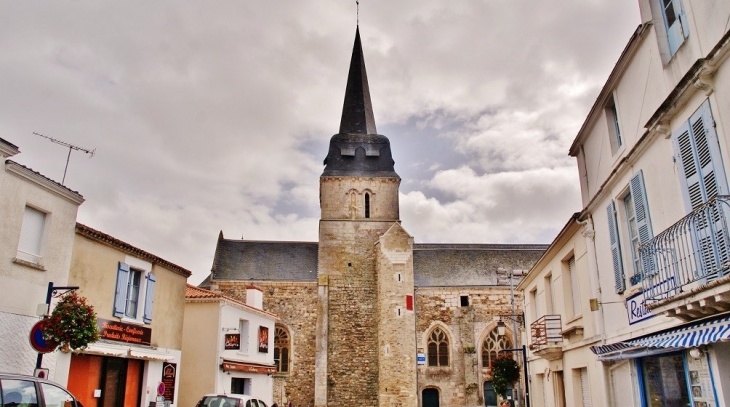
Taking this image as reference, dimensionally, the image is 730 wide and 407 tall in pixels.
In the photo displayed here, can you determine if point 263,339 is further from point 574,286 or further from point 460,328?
point 460,328

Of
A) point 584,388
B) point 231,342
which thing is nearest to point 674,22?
point 584,388

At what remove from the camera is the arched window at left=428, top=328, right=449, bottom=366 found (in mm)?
31766

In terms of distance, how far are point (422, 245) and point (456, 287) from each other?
504 centimetres

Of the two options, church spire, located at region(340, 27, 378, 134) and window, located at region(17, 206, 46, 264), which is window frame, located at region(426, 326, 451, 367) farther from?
window, located at region(17, 206, 46, 264)

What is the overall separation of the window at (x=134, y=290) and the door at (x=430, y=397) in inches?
825

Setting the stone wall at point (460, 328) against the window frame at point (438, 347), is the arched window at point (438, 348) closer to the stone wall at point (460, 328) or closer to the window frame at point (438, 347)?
the window frame at point (438, 347)

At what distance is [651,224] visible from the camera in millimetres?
7555

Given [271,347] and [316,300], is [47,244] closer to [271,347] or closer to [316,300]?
[271,347]

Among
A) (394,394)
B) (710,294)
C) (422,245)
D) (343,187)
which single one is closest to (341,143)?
(343,187)

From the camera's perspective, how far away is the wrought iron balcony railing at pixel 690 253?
5.10 m

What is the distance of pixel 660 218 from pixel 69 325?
30.0 feet

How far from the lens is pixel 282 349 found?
32094 mm

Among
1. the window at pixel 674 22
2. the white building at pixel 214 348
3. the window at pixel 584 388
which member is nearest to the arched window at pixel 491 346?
the white building at pixel 214 348

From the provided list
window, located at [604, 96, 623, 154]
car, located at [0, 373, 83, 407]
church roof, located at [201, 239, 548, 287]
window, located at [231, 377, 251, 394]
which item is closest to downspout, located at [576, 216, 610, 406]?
window, located at [604, 96, 623, 154]
